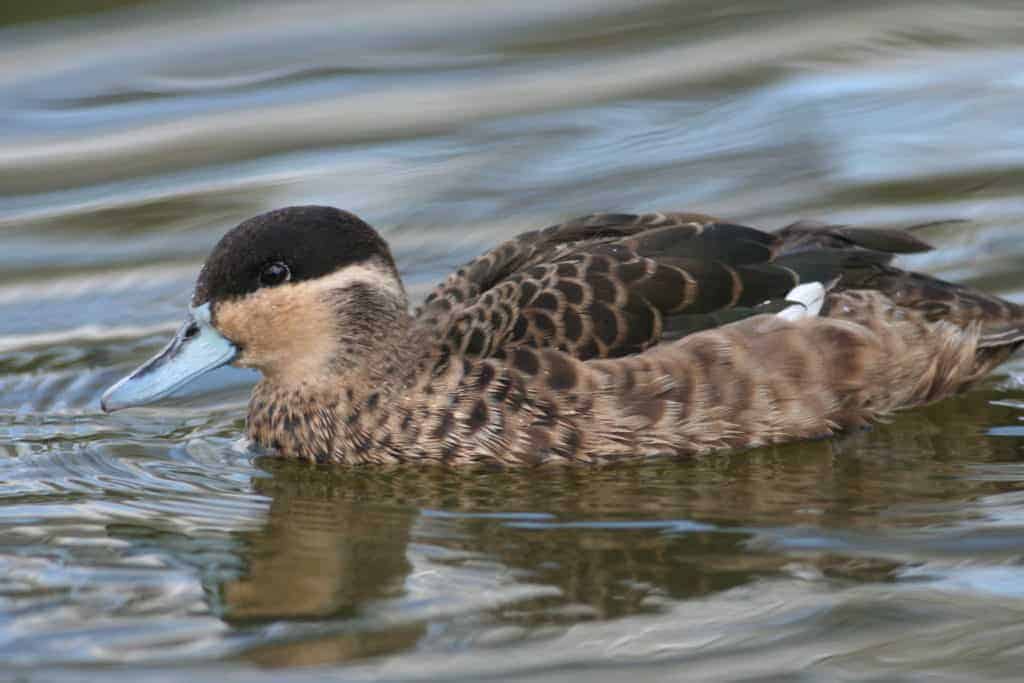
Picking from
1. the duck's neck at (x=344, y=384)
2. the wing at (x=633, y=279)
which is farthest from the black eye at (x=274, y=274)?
the wing at (x=633, y=279)

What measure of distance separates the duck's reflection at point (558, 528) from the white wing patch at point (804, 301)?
484 millimetres

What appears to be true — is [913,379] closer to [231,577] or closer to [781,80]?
[231,577]

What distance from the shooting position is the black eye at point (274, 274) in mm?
6840

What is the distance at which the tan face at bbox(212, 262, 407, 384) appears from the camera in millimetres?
6879

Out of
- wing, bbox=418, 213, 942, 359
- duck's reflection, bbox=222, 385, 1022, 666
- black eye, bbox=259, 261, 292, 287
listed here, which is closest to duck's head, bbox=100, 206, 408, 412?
black eye, bbox=259, 261, 292, 287

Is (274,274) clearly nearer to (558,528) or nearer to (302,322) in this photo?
(302,322)

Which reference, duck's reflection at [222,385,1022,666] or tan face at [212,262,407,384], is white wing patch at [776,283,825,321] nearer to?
duck's reflection at [222,385,1022,666]

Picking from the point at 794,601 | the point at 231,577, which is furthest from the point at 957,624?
the point at 231,577

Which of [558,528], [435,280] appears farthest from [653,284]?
[435,280]

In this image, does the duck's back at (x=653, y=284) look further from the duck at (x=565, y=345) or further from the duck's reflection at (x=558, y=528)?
the duck's reflection at (x=558, y=528)

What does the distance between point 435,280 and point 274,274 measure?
2.19 metres

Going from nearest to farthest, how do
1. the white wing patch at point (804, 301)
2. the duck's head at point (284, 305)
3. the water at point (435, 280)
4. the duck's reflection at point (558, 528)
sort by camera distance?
1. the water at point (435, 280)
2. the duck's reflection at point (558, 528)
3. the duck's head at point (284, 305)
4. the white wing patch at point (804, 301)

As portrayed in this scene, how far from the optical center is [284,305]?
22.7 ft

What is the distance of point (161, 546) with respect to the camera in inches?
237
